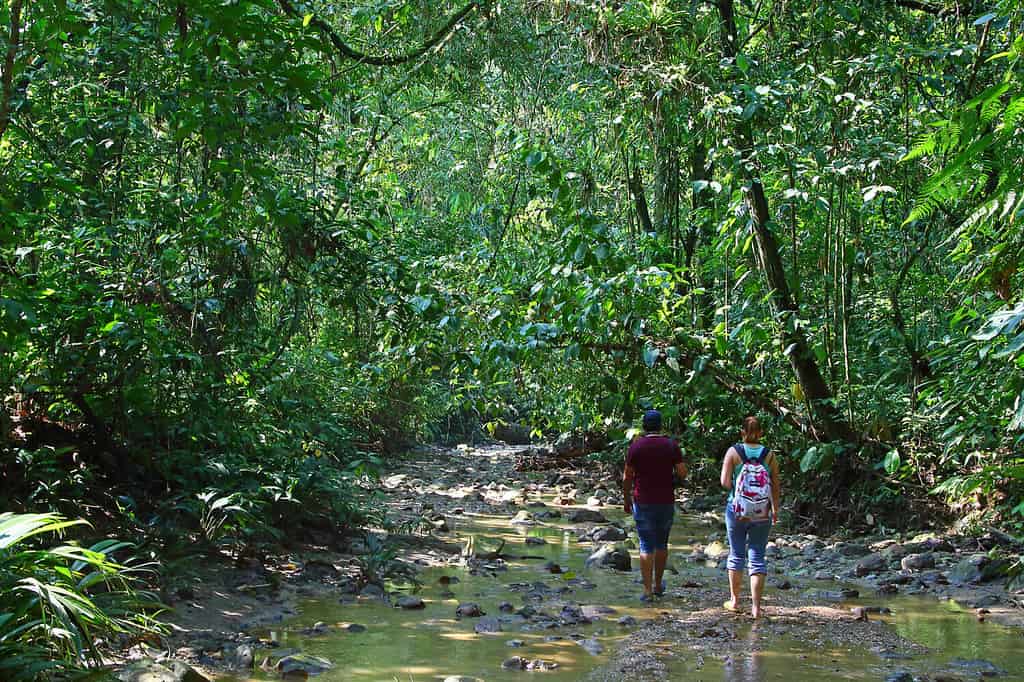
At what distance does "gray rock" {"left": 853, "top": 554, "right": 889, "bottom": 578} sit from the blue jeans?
2.25 metres

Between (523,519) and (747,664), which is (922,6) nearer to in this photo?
(523,519)

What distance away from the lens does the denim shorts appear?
8344 millimetres

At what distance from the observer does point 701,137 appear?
10.4 meters

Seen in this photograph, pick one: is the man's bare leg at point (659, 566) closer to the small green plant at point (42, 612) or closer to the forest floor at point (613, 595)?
the forest floor at point (613, 595)

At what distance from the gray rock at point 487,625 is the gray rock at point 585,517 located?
227 inches

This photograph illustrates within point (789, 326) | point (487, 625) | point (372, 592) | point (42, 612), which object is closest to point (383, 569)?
point (372, 592)

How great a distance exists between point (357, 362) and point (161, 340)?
312 centimetres

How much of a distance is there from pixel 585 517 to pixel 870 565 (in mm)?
4719

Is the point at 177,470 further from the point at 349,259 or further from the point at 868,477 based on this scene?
the point at 868,477

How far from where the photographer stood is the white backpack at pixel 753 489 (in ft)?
24.4

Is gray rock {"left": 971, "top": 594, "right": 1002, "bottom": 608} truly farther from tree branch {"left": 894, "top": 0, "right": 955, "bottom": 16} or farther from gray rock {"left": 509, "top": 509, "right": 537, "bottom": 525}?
tree branch {"left": 894, "top": 0, "right": 955, "bottom": 16}

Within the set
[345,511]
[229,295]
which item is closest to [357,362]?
[345,511]

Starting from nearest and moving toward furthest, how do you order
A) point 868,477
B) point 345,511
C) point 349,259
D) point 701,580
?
point 349,259 < point 701,580 < point 345,511 < point 868,477

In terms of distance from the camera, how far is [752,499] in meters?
7.45
